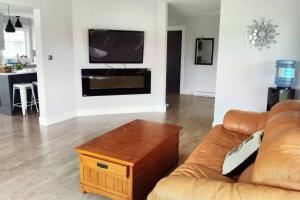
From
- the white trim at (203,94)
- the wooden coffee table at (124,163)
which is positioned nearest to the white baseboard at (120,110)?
the white trim at (203,94)

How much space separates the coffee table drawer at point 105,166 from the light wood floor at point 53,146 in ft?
1.17

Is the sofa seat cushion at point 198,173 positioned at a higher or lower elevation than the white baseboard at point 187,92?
higher

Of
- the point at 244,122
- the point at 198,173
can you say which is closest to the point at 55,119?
the point at 244,122

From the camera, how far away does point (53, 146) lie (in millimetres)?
3859

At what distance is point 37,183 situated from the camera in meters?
2.81

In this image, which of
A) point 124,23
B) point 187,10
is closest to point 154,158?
point 124,23

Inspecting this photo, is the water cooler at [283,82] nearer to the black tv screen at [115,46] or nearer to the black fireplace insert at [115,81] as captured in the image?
the black fireplace insert at [115,81]

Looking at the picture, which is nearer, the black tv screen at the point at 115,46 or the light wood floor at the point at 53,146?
the light wood floor at the point at 53,146

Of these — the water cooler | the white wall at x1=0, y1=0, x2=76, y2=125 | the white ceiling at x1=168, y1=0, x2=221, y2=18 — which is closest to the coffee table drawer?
the water cooler

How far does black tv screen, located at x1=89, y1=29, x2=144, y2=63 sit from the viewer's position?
5.43 metres

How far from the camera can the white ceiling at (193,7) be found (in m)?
5.72

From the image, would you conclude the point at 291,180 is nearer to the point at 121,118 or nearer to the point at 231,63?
the point at 231,63

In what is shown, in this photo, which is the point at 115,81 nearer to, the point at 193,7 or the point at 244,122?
the point at 193,7

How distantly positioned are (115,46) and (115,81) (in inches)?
28.2
